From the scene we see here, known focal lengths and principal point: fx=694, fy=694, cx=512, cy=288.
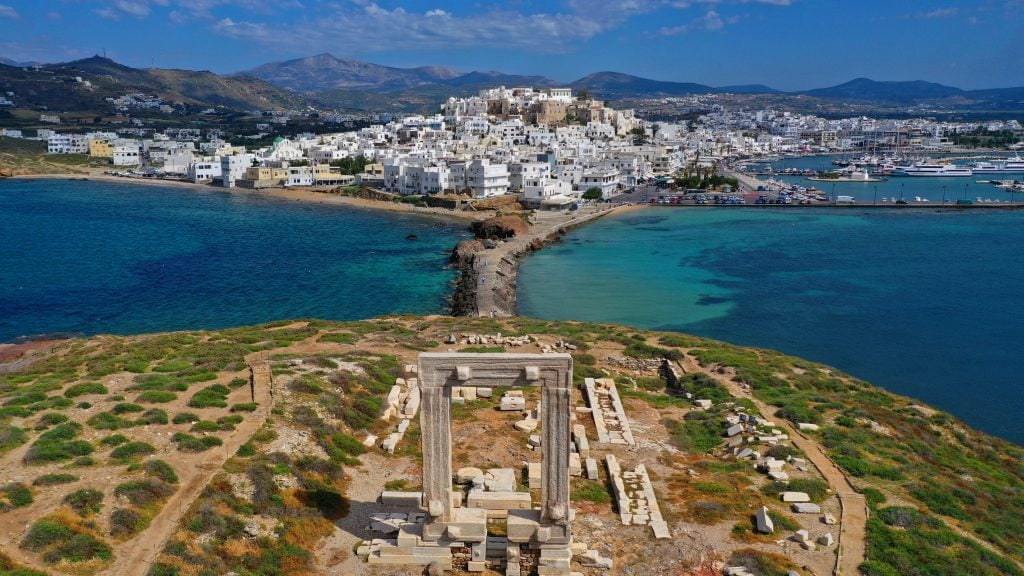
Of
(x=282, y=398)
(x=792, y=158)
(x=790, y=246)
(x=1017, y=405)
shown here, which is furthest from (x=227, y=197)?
(x=792, y=158)

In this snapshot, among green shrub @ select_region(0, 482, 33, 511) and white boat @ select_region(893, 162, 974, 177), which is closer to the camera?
green shrub @ select_region(0, 482, 33, 511)

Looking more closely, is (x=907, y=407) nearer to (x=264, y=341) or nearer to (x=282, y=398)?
(x=282, y=398)

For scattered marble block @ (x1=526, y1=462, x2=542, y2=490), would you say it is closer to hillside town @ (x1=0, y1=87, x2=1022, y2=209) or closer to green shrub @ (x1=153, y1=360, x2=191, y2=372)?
green shrub @ (x1=153, y1=360, x2=191, y2=372)

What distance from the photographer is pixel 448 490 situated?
43.2 feet

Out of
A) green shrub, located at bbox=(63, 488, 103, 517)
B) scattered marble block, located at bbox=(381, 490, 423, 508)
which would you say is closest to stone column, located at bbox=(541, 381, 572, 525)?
scattered marble block, located at bbox=(381, 490, 423, 508)

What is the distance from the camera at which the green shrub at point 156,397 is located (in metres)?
17.9

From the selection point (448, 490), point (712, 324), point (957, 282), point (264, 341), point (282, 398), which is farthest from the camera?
point (957, 282)

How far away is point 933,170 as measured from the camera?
12625 cm

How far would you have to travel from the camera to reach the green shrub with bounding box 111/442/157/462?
1473 cm

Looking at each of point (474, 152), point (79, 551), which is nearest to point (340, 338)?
point (79, 551)

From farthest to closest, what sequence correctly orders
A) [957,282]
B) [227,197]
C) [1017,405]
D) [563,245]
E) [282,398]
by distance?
[227,197] < [563,245] < [957,282] < [1017,405] < [282,398]

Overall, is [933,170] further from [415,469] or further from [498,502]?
[498,502]

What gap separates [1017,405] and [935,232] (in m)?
49.6

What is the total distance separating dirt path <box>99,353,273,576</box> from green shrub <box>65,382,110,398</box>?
4.13 meters
